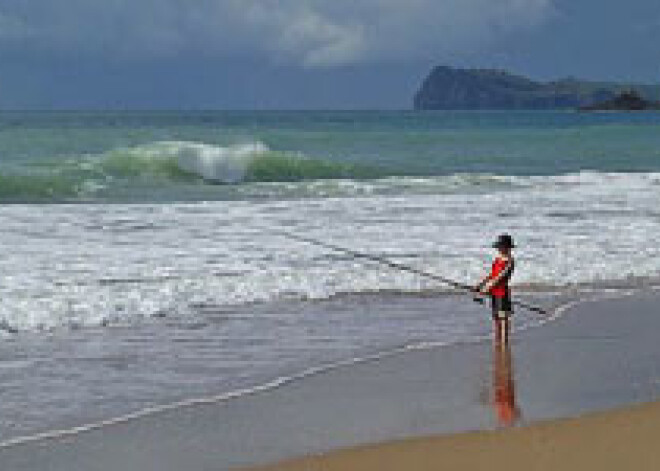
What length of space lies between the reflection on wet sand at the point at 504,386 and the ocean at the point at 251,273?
725mm

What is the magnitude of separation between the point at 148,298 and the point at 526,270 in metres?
3.71

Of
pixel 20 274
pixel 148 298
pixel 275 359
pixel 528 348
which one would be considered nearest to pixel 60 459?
pixel 275 359

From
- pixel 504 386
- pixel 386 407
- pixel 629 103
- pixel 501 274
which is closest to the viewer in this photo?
pixel 386 407

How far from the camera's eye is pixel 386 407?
6684 millimetres

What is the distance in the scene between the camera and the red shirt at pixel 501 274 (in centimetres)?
772

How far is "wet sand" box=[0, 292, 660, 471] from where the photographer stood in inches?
229

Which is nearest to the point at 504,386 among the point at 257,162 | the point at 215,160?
the point at 215,160

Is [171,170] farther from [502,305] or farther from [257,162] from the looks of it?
[502,305]

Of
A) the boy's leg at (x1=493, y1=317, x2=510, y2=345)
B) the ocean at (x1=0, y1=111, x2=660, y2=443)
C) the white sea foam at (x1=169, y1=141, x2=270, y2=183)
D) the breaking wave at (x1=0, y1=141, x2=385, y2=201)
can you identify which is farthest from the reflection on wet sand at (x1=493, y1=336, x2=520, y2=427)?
the white sea foam at (x1=169, y1=141, x2=270, y2=183)

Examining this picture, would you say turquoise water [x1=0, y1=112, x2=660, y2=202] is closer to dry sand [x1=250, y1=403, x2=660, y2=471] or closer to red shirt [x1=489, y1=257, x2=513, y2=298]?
red shirt [x1=489, y1=257, x2=513, y2=298]

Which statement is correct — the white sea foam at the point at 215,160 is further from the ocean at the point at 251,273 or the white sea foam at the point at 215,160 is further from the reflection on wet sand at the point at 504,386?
the reflection on wet sand at the point at 504,386

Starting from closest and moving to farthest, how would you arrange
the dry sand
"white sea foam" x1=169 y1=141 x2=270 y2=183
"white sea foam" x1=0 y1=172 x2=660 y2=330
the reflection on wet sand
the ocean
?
the dry sand, the reflection on wet sand, the ocean, "white sea foam" x1=0 y1=172 x2=660 y2=330, "white sea foam" x1=169 y1=141 x2=270 y2=183

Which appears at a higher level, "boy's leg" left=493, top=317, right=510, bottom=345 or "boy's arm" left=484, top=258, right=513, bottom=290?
"boy's arm" left=484, top=258, right=513, bottom=290

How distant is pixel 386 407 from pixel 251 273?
17.4ft
